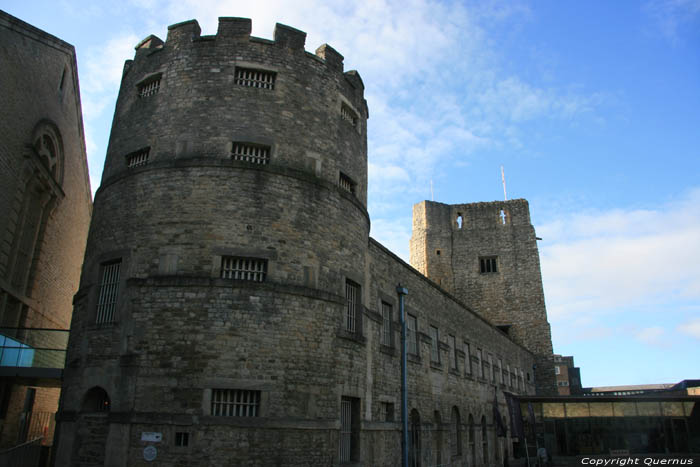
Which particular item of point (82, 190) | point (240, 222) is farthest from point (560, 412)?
point (82, 190)

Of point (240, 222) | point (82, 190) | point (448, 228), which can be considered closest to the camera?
point (240, 222)

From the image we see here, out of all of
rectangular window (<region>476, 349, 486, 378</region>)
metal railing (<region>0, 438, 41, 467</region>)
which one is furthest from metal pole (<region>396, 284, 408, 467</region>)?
metal railing (<region>0, 438, 41, 467</region>)

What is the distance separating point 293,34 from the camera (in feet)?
51.8

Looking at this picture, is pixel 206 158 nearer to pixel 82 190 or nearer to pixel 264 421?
pixel 264 421

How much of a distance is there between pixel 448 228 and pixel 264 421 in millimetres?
35269

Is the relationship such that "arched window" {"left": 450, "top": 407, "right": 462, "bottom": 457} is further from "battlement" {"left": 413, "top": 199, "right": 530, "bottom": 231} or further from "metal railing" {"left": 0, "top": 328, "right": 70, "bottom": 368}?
"battlement" {"left": 413, "top": 199, "right": 530, "bottom": 231}

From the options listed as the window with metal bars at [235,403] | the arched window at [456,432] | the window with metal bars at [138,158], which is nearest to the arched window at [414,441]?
the arched window at [456,432]

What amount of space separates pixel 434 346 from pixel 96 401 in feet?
43.8

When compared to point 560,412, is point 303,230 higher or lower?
higher

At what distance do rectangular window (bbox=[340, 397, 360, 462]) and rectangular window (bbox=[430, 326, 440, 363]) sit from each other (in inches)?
293

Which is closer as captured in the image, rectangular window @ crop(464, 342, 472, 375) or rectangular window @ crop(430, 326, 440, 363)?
rectangular window @ crop(430, 326, 440, 363)

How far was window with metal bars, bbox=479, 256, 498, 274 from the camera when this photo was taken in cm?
4316

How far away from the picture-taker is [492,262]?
43344mm

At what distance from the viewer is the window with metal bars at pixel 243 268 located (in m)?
12.8
